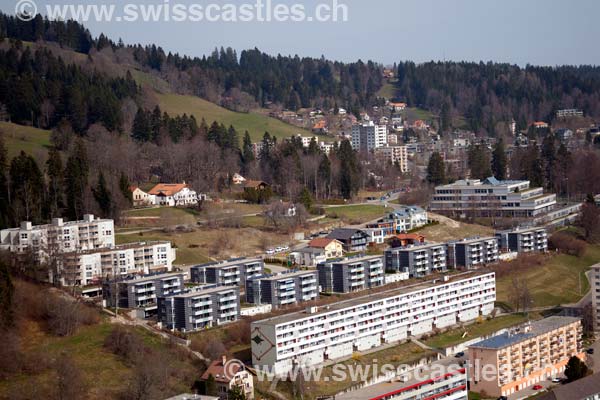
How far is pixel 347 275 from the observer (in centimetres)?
2866

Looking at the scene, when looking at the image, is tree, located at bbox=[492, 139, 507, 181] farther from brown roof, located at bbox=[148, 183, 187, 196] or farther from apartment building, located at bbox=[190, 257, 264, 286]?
apartment building, located at bbox=[190, 257, 264, 286]

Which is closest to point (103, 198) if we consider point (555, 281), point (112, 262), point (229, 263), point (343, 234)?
point (112, 262)

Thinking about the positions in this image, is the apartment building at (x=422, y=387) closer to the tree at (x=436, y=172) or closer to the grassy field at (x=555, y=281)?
the grassy field at (x=555, y=281)

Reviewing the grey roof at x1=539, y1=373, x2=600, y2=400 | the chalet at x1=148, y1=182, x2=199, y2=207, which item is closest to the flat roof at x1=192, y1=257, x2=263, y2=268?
the chalet at x1=148, y1=182, x2=199, y2=207

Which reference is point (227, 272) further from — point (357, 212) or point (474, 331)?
point (357, 212)

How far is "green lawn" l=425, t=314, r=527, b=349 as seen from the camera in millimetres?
26188

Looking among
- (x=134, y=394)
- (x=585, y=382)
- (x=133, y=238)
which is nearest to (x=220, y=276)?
(x=133, y=238)

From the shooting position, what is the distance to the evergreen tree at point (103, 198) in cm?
3250

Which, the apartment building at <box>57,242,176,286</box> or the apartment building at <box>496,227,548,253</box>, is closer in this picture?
the apartment building at <box>57,242,176,286</box>

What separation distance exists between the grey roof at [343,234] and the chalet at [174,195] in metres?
6.41

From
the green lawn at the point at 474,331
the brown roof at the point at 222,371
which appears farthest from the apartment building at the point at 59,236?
the green lawn at the point at 474,331

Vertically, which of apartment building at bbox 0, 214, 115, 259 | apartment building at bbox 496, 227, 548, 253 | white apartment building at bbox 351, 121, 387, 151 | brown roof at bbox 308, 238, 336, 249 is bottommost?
apartment building at bbox 496, 227, 548, 253

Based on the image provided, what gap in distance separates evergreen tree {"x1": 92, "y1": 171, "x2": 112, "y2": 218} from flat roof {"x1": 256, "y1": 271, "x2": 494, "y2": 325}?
9818 mm

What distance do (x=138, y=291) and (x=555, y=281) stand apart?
552 inches
